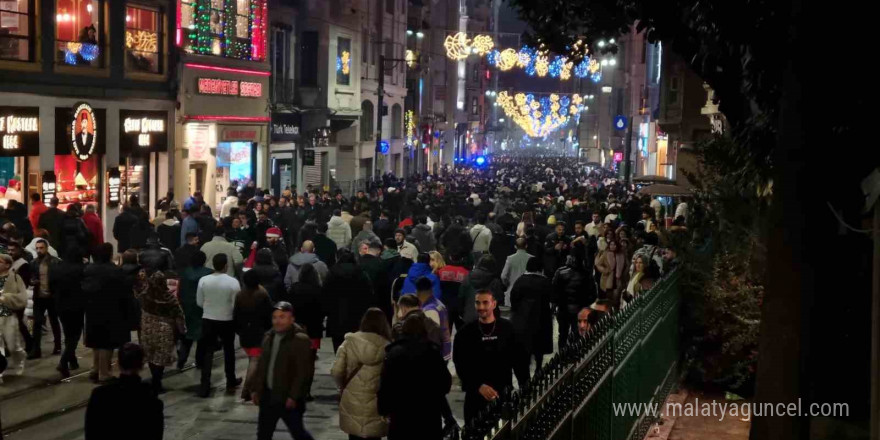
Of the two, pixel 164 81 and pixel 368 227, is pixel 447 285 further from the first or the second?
pixel 164 81

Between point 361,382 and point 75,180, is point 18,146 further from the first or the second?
point 361,382

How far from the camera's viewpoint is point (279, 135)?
41562mm

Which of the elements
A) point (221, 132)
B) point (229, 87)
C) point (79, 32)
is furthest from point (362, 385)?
point (221, 132)

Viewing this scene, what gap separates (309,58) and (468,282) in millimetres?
32272

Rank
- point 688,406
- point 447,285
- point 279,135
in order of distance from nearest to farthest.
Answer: point 688,406
point 447,285
point 279,135

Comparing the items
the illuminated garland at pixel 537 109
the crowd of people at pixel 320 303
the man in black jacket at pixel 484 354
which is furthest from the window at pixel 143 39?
the illuminated garland at pixel 537 109

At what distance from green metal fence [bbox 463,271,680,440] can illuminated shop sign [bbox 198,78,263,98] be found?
75.2ft

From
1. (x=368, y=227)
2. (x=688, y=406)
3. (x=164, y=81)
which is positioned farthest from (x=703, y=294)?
(x=164, y=81)

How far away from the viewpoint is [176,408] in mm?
12477

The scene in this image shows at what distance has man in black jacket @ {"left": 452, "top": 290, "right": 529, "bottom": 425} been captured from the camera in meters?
9.25

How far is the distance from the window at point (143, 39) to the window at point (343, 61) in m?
16.3

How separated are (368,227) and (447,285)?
586 cm

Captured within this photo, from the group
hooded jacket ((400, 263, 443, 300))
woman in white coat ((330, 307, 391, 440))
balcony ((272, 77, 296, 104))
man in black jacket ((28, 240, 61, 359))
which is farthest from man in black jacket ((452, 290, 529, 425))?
balcony ((272, 77, 296, 104))

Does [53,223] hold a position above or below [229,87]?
below
